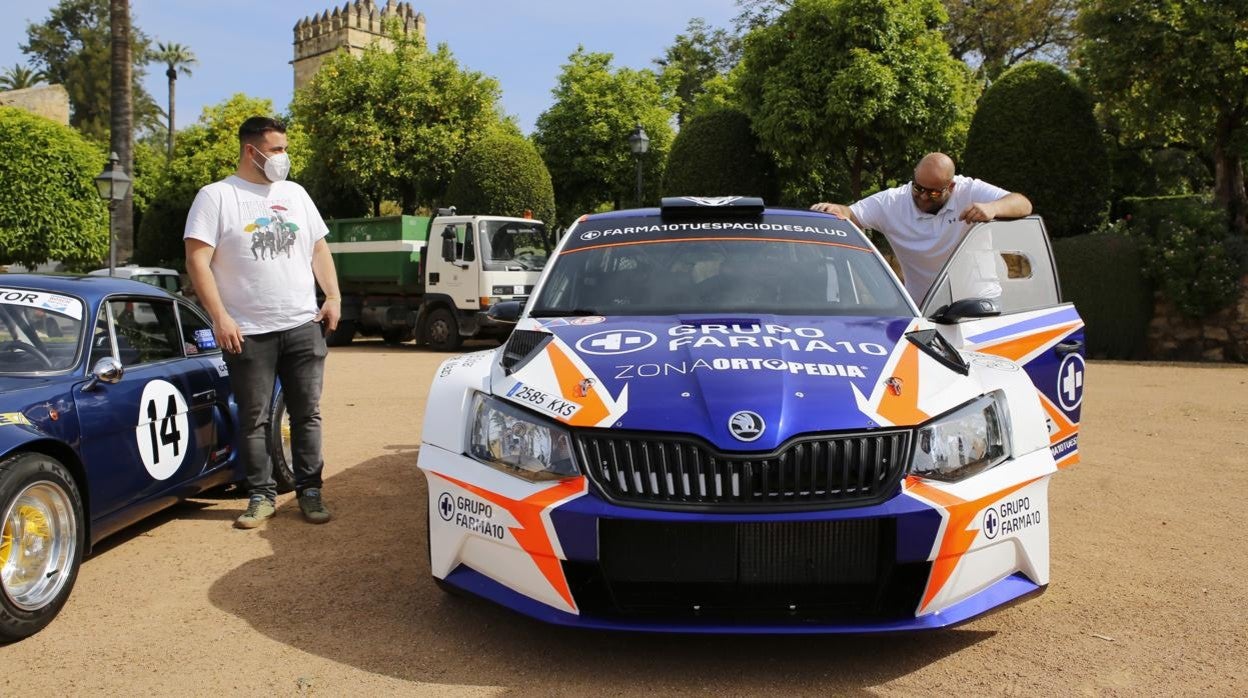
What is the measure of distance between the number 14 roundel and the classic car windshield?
1855mm

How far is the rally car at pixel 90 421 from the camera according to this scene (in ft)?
11.6

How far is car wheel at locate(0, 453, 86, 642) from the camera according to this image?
11.1 feet

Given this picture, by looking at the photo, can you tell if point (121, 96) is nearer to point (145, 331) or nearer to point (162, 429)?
point (145, 331)

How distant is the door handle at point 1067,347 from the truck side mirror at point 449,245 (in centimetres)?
1392

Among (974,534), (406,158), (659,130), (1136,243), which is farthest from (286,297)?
(659,130)

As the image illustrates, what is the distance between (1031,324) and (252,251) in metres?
3.73

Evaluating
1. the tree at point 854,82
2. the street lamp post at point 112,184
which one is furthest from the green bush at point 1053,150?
the street lamp post at point 112,184

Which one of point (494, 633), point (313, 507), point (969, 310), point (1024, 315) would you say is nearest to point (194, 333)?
point (313, 507)

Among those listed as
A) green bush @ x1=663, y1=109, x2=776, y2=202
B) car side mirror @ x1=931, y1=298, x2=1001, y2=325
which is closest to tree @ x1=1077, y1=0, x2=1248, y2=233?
green bush @ x1=663, y1=109, x2=776, y2=202

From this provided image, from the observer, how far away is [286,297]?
491cm

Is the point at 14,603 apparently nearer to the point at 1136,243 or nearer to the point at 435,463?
the point at 435,463

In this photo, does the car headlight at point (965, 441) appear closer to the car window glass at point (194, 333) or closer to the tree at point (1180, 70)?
the car window glass at point (194, 333)

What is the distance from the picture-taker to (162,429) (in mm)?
4637

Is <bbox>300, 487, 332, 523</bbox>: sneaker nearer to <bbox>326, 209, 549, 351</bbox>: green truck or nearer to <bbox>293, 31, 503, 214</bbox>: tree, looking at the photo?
<bbox>326, 209, 549, 351</bbox>: green truck
